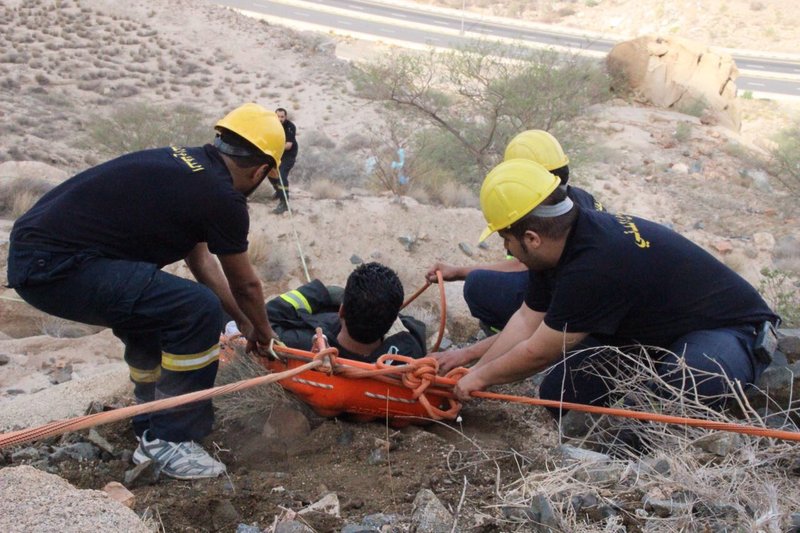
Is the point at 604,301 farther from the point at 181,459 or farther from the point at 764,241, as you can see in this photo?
the point at 764,241

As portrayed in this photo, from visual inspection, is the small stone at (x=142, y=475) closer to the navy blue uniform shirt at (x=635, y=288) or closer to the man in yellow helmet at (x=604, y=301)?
the man in yellow helmet at (x=604, y=301)

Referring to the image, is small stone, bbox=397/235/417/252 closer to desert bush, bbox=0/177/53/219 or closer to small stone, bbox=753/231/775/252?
desert bush, bbox=0/177/53/219

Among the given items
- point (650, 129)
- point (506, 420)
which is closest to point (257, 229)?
point (506, 420)

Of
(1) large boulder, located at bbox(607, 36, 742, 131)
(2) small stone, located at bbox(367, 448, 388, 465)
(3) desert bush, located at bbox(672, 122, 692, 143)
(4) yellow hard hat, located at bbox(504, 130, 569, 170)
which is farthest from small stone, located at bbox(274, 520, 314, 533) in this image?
(1) large boulder, located at bbox(607, 36, 742, 131)

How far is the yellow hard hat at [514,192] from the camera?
2922mm

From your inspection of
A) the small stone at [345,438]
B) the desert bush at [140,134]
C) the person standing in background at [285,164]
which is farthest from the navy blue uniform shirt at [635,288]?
the desert bush at [140,134]

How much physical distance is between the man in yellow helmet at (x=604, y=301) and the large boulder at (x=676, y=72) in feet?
58.1

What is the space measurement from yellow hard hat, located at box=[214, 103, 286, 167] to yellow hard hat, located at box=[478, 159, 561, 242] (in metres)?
0.89

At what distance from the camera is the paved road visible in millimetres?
30047

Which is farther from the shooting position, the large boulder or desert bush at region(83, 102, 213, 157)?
the large boulder

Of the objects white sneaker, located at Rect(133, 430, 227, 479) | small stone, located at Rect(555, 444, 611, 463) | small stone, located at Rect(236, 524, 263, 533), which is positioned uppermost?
small stone, located at Rect(555, 444, 611, 463)

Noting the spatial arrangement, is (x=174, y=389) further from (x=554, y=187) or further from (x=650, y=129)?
(x=650, y=129)

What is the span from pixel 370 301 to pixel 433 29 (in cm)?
3139

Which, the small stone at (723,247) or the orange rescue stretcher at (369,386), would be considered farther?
the small stone at (723,247)
